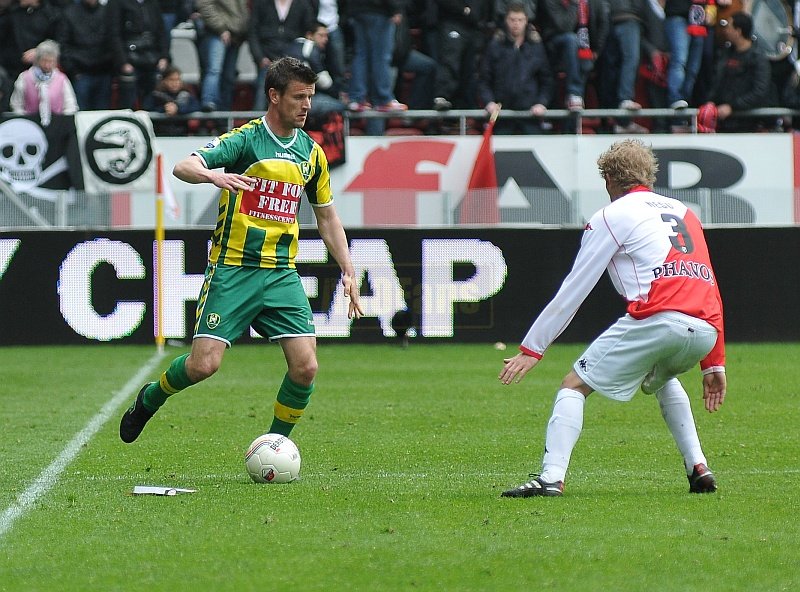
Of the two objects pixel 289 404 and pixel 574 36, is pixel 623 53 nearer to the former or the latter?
pixel 574 36

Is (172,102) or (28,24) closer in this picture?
(172,102)

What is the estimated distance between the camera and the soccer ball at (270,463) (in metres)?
7.29

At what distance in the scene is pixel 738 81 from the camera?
734 inches

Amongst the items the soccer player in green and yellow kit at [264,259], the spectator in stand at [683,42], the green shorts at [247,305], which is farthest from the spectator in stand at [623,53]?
the green shorts at [247,305]

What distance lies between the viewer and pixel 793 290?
55.8 feet

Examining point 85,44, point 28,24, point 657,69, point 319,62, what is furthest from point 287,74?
point 657,69

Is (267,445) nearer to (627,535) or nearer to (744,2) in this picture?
(627,535)

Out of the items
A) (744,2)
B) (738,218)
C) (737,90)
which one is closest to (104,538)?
(738,218)

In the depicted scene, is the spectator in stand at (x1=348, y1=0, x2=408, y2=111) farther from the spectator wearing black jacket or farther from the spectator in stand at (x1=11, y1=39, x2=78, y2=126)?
the spectator wearing black jacket

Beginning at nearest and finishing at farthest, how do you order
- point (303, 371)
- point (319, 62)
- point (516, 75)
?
point (303, 371), point (319, 62), point (516, 75)

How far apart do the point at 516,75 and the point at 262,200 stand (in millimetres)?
11311

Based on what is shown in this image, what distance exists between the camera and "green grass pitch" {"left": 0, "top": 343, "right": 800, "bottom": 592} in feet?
16.9

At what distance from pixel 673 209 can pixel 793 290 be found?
35.7ft

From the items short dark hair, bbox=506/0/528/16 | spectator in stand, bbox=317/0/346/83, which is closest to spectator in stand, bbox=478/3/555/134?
short dark hair, bbox=506/0/528/16
